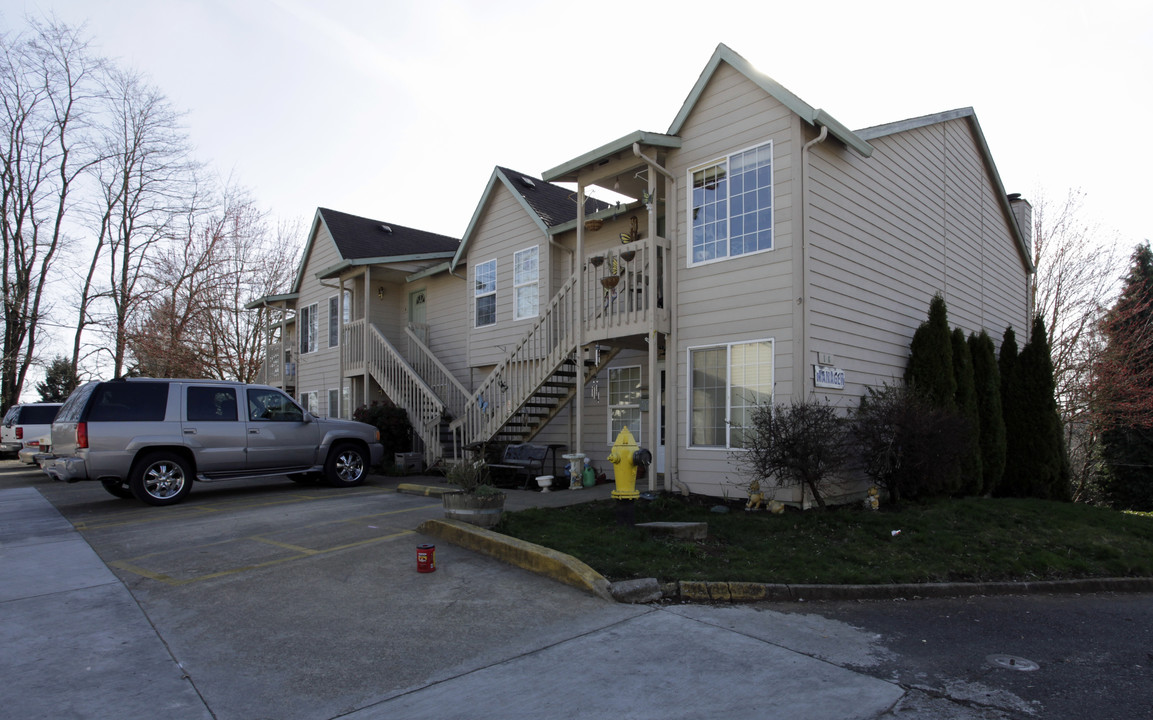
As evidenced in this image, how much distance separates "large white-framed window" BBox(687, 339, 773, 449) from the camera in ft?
34.1

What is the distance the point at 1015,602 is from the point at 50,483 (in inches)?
740

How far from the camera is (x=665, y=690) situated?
4305mm

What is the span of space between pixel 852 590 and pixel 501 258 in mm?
11891

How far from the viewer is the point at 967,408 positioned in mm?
12070

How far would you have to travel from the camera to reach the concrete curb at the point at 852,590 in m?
6.22

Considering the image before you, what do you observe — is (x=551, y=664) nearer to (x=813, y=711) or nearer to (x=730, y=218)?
(x=813, y=711)

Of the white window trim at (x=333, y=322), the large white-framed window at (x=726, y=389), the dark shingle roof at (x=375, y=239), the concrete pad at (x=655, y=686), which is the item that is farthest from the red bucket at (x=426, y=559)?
the white window trim at (x=333, y=322)

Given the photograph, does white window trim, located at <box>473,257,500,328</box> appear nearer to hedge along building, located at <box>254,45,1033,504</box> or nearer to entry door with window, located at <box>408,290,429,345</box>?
hedge along building, located at <box>254,45,1033,504</box>

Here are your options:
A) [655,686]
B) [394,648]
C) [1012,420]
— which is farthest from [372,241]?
[655,686]

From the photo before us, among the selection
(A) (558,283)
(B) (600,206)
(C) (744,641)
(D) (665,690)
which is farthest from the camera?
(B) (600,206)

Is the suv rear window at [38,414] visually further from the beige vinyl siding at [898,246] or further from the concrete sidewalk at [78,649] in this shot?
the beige vinyl siding at [898,246]

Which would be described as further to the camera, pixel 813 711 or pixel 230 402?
pixel 230 402

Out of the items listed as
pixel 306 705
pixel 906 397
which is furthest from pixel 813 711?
pixel 906 397

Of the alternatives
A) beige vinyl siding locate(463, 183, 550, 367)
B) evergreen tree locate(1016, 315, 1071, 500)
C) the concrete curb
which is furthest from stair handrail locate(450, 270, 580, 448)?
evergreen tree locate(1016, 315, 1071, 500)
